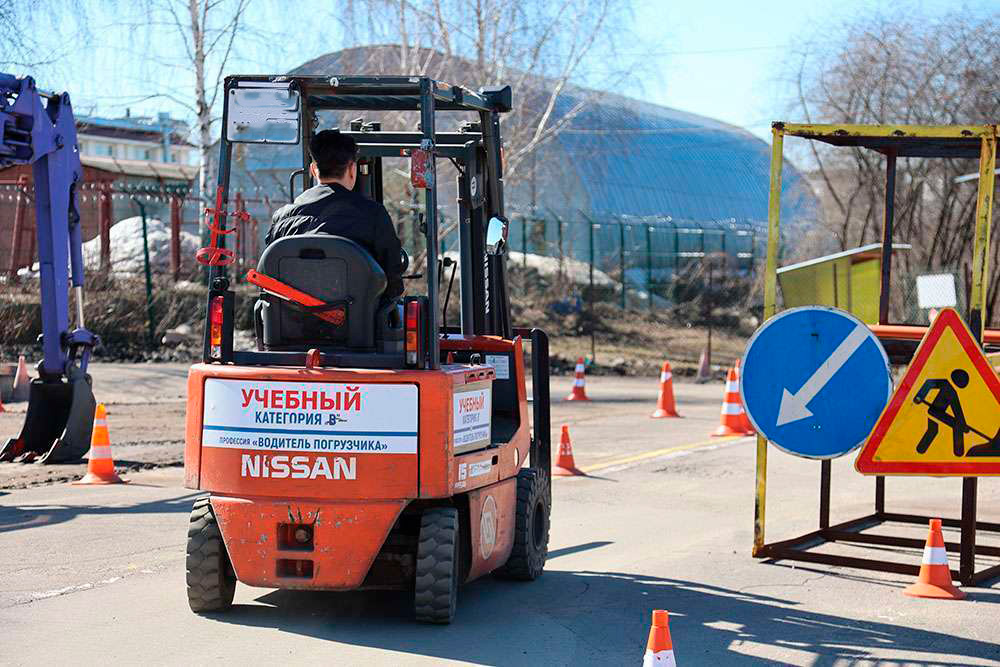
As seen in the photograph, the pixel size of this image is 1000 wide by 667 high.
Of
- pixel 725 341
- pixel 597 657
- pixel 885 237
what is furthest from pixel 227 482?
pixel 725 341

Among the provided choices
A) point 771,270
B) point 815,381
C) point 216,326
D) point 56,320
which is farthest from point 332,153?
point 56,320

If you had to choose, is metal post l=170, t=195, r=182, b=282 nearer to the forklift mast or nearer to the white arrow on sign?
the forklift mast

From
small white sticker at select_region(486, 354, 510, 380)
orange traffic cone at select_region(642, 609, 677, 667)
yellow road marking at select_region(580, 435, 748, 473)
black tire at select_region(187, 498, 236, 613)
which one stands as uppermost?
small white sticker at select_region(486, 354, 510, 380)

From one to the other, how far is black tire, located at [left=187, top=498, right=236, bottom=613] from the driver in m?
1.52

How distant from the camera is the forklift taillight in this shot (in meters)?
7.09

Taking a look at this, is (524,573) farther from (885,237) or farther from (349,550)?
(885,237)

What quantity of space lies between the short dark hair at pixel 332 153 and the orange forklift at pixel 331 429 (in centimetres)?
28

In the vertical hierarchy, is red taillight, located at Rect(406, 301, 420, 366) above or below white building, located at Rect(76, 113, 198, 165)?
below

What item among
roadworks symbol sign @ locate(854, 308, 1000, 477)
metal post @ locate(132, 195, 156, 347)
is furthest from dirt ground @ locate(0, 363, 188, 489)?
roadworks symbol sign @ locate(854, 308, 1000, 477)

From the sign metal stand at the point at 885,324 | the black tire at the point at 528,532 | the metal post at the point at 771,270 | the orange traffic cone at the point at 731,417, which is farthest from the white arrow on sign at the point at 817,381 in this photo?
the orange traffic cone at the point at 731,417

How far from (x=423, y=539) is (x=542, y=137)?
2677 centimetres

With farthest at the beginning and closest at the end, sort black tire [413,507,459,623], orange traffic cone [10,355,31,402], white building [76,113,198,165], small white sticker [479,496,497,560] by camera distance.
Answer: white building [76,113,198,165]
orange traffic cone [10,355,31,402]
small white sticker [479,496,497,560]
black tire [413,507,459,623]

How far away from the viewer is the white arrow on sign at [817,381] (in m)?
8.17

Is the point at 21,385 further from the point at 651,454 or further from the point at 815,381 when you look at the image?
the point at 815,381
